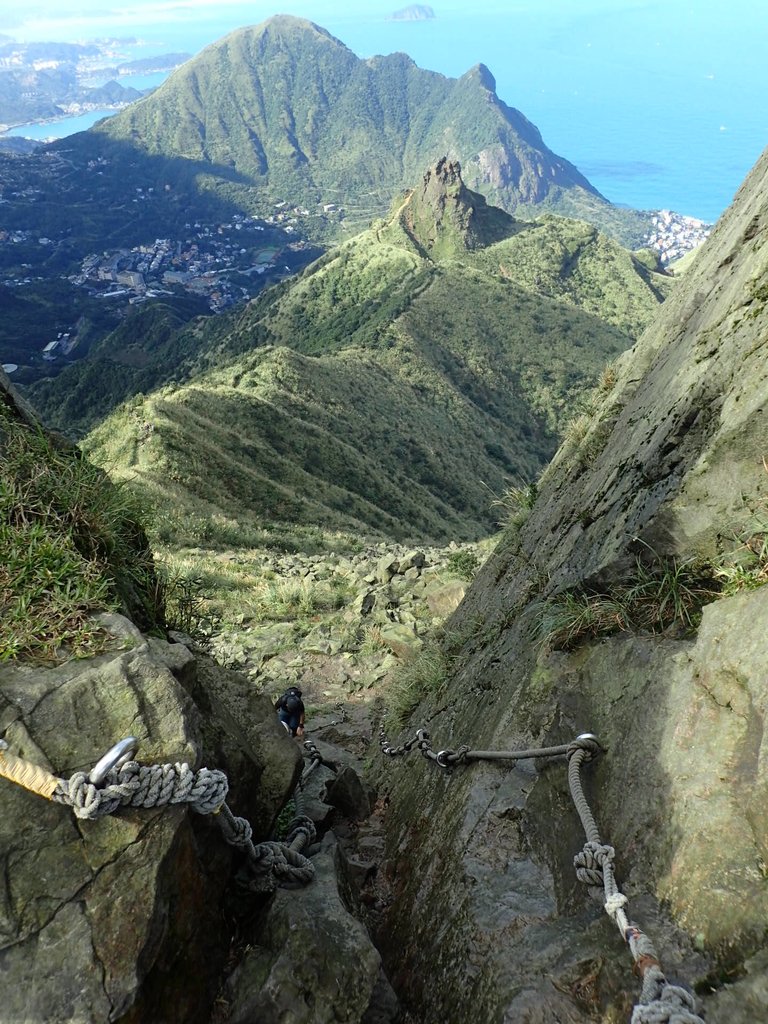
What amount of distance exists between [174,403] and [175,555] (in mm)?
15157

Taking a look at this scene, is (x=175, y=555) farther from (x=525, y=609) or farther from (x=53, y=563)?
(x=53, y=563)

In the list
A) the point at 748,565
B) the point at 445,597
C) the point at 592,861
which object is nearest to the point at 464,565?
the point at 445,597

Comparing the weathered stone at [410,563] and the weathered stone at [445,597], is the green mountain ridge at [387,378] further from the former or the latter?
the weathered stone at [410,563]

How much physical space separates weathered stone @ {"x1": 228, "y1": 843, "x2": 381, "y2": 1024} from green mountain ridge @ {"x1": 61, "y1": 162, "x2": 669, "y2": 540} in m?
7.74

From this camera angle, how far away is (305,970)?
2836mm

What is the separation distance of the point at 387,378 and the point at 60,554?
184 feet

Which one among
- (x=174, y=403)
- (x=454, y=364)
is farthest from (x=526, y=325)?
(x=174, y=403)

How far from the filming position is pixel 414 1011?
310cm

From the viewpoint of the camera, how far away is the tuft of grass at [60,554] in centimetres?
300

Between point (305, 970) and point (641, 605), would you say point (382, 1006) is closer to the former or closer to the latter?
point (305, 970)

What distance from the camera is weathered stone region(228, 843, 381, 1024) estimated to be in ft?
8.90

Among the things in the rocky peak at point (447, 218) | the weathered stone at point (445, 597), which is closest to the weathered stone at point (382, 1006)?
the weathered stone at point (445, 597)

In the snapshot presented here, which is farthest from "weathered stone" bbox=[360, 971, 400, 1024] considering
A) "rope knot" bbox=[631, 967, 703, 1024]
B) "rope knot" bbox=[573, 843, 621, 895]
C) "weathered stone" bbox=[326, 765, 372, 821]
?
"weathered stone" bbox=[326, 765, 372, 821]

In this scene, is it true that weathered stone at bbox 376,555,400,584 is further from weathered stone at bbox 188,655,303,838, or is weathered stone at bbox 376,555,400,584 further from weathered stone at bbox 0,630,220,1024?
weathered stone at bbox 0,630,220,1024
